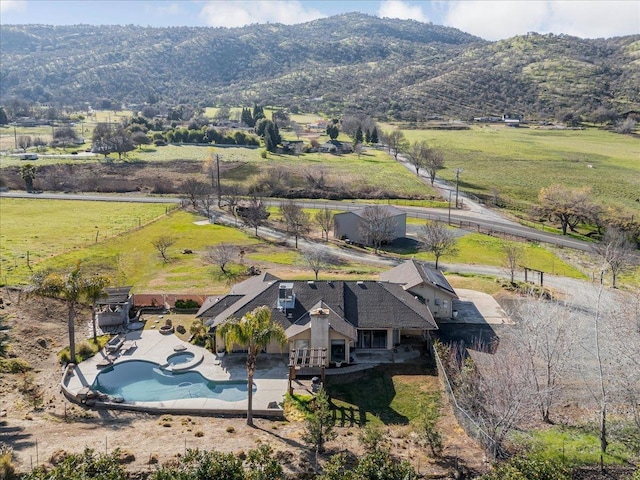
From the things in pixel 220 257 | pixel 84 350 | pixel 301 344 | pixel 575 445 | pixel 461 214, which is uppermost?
pixel 461 214

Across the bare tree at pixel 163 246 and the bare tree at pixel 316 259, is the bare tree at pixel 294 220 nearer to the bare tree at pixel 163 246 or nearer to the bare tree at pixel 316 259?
the bare tree at pixel 316 259

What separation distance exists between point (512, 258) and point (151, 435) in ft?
123

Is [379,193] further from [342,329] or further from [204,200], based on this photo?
[342,329]

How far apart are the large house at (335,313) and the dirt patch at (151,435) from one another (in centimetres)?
562

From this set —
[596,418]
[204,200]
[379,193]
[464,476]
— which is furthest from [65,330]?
[379,193]

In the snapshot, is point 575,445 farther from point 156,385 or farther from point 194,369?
point 156,385

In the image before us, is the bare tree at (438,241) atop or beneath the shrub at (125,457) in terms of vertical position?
atop

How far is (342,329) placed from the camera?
33719 millimetres

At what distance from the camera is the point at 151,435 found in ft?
81.4

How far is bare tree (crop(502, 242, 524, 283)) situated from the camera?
5050 cm

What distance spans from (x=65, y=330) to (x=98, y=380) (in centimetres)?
893

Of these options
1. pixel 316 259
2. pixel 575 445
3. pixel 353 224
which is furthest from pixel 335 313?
pixel 353 224

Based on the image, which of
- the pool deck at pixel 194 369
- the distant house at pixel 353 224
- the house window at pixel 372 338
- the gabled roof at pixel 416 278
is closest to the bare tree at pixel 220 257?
the pool deck at pixel 194 369

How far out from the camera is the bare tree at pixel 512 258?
5050 cm
